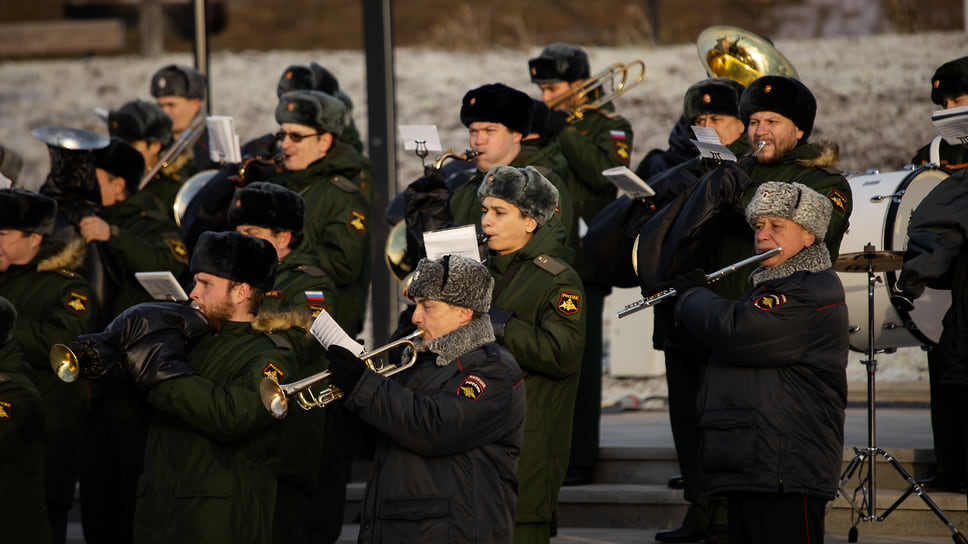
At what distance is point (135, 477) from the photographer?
22.4 feet

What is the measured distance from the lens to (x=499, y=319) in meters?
5.16

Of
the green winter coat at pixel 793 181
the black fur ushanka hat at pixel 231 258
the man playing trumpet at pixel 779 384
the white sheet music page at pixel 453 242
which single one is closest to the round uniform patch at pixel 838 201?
the green winter coat at pixel 793 181

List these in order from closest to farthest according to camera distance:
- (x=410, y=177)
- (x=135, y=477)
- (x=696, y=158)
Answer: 1. (x=696, y=158)
2. (x=135, y=477)
3. (x=410, y=177)

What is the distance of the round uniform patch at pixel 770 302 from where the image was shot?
4.80 meters

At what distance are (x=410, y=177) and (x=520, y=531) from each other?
8.09m

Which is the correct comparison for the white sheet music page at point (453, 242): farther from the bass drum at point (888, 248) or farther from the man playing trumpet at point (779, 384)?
the bass drum at point (888, 248)

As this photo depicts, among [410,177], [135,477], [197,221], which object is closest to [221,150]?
[197,221]

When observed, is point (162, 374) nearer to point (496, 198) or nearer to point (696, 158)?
point (496, 198)

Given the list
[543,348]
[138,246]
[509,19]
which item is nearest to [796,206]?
[543,348]

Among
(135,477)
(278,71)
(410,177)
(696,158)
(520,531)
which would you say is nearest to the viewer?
(520,531)

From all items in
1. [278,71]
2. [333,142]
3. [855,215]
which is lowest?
[855,215]

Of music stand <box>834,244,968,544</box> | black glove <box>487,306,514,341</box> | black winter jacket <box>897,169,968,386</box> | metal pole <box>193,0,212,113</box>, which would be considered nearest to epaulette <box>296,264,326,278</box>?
black glove <box>487,306,514,341</box>

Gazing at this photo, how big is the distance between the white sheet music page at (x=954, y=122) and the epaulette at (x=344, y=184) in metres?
2.91

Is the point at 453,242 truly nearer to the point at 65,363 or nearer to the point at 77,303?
the point at 65,363
